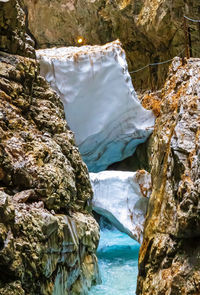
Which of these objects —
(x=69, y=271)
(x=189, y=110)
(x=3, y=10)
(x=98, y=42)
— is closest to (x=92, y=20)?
(x=98, y=42)

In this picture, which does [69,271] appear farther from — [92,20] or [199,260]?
[92,20]

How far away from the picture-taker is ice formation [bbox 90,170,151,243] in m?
5.48

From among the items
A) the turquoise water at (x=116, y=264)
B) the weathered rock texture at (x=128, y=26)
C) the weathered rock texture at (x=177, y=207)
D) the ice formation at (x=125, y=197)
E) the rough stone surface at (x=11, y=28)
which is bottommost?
the turquoise water at (x=116, y=264)

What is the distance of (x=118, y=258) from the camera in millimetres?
5730

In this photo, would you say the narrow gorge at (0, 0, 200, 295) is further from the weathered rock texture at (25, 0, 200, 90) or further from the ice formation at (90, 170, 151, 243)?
the weathered rock texture at (25, 0, 200, 90)

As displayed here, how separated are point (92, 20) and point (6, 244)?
338 inches

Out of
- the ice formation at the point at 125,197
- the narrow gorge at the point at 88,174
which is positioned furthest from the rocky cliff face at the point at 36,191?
the ice formation at the point at 125,197

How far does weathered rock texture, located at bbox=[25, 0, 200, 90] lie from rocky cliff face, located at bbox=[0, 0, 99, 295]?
4704 mm

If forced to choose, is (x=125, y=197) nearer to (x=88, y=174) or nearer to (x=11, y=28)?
(x=88, y=174)

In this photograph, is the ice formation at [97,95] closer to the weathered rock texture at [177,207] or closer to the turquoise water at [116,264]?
the turquoise water at [116,264]

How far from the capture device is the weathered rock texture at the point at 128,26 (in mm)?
7601

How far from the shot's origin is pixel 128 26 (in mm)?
8797

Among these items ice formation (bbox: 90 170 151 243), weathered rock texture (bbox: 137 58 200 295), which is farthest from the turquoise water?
weathered rock texture (bbox: 137 58 200 295)

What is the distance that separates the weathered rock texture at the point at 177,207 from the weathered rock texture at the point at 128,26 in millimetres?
4327
